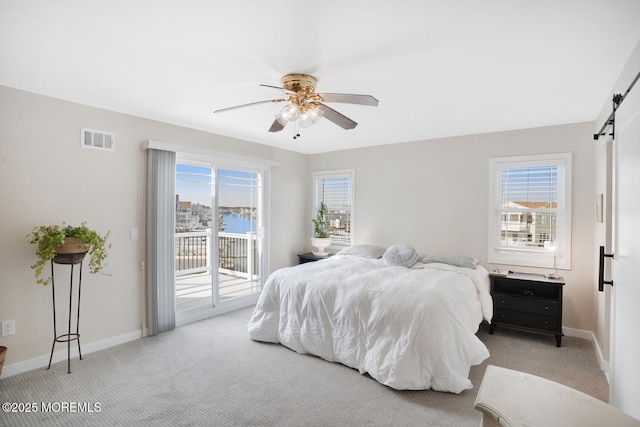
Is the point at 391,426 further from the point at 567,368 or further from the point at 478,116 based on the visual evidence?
the point at 478,116

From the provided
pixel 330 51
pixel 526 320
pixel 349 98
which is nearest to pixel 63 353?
pixel 349 98

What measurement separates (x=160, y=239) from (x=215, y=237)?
0.84m

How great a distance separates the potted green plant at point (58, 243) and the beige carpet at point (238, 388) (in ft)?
3.14

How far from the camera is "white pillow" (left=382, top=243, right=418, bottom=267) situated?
415 centimetres

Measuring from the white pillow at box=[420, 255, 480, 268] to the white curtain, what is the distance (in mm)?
3271

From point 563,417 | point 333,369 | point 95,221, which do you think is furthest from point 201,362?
point 563,417

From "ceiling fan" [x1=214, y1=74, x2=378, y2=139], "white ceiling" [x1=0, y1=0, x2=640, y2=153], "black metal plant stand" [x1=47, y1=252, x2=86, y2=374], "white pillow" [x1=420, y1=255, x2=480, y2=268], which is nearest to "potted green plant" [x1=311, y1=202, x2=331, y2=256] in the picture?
"white pillow" [x1=420, y1=255, x2=480, y2=268]

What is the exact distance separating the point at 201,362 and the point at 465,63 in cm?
346

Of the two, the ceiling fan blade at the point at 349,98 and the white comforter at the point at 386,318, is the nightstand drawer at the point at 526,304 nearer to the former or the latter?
the white comforter at the point at 386,318

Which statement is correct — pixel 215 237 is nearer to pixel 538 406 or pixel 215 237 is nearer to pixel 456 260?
pixel 456 260

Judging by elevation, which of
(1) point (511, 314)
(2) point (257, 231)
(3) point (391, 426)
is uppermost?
(2) point (257, 231)

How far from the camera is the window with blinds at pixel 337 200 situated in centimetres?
584

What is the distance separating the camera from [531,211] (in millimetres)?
4266

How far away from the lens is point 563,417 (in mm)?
1264
